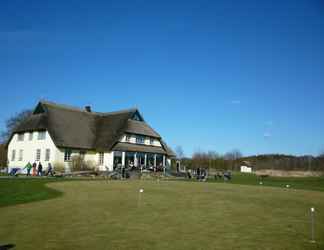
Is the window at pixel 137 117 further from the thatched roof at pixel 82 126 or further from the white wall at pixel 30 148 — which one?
the white wall at pixel 30 148

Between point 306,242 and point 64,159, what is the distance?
37141mm

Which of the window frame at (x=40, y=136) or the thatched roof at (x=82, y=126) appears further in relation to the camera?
the window frame at (x=40, y=136)

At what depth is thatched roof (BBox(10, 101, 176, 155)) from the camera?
4234 centimetres

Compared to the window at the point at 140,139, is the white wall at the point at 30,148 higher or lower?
lower

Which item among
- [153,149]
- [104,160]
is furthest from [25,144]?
[153,149]

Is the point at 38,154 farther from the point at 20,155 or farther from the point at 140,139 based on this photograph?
the point at 140,139

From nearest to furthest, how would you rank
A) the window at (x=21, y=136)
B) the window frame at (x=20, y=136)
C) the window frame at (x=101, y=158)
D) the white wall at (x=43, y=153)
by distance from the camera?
the white wall at (x=43, y=153), the window frame at (x=101, y=158), the window frame at (x=20, y=136), the window at (x=21, y=136)

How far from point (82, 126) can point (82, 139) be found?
297 centimetres

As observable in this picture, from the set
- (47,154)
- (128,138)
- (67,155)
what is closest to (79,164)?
A: (67,155)

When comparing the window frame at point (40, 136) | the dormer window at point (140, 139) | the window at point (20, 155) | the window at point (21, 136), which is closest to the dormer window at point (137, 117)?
the dormer window at point (140, 139)

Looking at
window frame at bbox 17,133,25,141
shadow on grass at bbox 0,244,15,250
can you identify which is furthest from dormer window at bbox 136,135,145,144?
shadow on grass at bbox 0,244,15,250

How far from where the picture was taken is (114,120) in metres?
49.2

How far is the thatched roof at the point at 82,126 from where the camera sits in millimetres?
42344

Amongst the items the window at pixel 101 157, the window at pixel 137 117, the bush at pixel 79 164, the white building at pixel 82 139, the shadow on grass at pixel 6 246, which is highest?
the window at pixel 137 117
